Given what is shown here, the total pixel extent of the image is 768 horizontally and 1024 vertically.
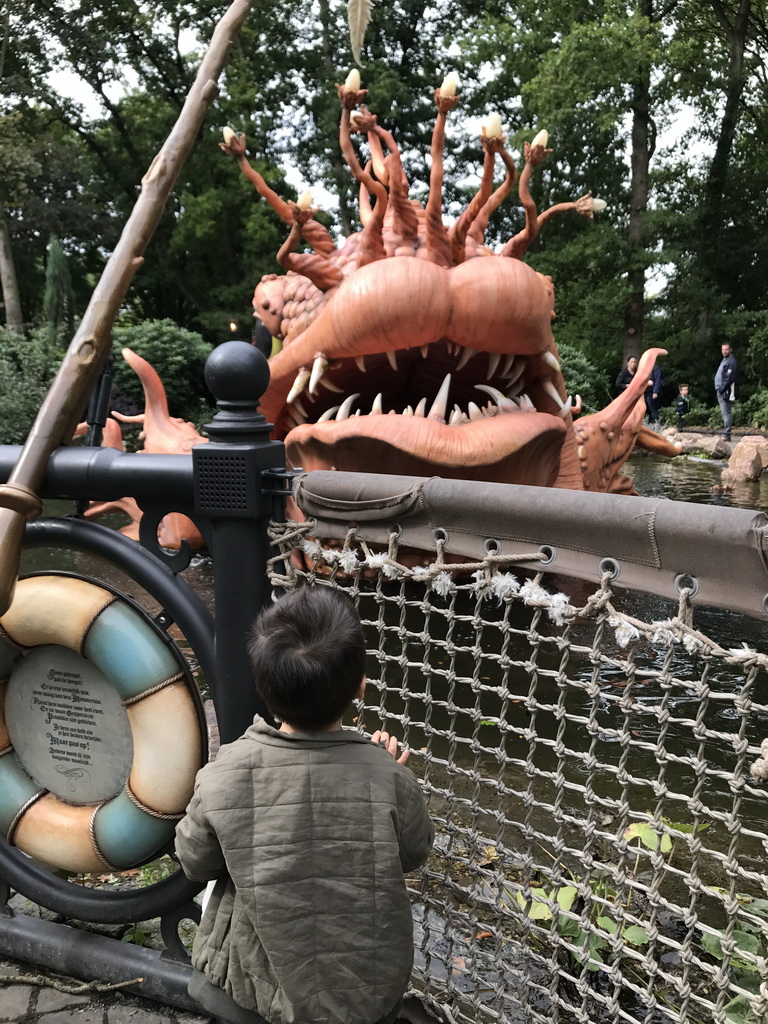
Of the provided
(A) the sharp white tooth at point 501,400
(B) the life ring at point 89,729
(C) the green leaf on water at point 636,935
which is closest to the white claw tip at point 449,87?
(A) the sharp white tooth at point 501,400

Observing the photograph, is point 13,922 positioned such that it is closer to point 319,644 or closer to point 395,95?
point 319,644

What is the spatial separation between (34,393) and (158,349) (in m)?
3.92

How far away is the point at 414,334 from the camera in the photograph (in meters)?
3.30

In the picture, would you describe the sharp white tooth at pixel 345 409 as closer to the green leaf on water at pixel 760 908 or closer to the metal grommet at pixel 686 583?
the green leaf on water at pixel 760 908

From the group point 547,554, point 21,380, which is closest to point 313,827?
point 547,554

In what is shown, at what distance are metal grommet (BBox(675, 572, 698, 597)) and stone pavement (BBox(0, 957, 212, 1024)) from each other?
137cm

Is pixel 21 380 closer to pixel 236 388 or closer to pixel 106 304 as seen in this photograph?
pixel 106 304

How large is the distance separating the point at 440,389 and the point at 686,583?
2619 millimetres

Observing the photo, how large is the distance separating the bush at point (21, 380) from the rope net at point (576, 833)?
10126 mm

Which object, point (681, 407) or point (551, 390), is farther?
point (681, 407)

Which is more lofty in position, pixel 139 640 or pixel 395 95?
pixel 395 95

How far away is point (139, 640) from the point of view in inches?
65.9

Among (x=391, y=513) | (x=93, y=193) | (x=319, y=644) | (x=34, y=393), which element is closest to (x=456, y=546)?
(x=391, y=513)

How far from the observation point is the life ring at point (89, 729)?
1666 mm
